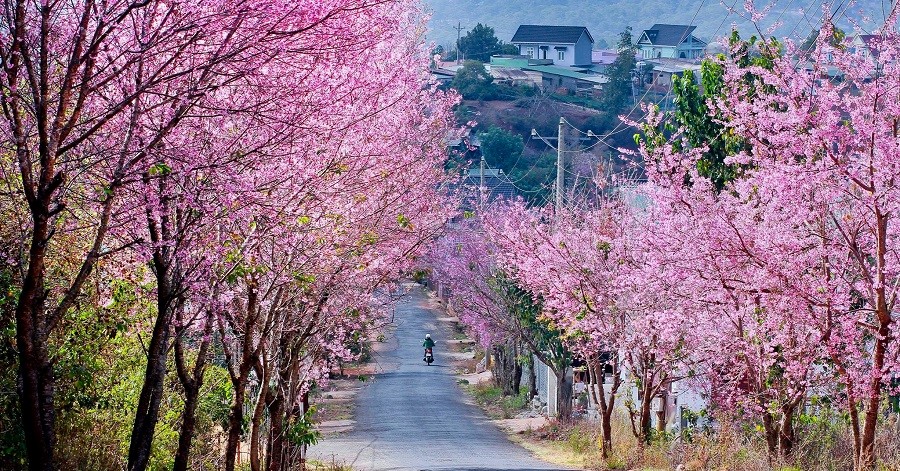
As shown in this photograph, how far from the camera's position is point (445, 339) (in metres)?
54.2

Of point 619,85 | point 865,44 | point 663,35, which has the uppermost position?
point 663,35

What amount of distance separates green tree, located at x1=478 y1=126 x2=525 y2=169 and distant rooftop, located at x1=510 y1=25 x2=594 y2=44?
120 ft

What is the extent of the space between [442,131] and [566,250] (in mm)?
2893

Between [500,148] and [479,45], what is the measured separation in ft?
102

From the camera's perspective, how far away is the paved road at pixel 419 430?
2109cm

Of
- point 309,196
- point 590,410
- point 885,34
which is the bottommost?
point 590,410

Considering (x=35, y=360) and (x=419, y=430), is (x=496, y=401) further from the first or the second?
(x=35, y=360)

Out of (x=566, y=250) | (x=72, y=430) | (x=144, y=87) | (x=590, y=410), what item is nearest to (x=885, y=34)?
(x=144, y=87)

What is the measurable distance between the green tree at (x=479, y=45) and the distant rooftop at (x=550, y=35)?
587 cm

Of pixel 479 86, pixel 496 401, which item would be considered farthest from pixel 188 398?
pixel 479 86

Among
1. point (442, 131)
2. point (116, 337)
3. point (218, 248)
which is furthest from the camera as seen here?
point (442, 131)

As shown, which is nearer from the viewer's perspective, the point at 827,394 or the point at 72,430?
the point at 72,430

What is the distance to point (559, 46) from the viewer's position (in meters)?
99.7

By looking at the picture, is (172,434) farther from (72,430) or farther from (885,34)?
(885,34)
